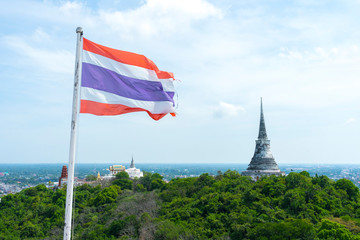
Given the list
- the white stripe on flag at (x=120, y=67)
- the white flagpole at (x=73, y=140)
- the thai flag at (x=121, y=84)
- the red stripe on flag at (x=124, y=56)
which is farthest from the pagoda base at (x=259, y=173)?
the white flagpole at (x=73, y=140)

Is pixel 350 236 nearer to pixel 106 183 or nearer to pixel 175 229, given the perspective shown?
pixel 175 229

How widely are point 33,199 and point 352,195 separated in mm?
46229

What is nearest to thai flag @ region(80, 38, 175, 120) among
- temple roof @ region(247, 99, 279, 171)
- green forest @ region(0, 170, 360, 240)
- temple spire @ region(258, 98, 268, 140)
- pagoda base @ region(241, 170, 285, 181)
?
green forest @ region(0, 170, 360, 240)

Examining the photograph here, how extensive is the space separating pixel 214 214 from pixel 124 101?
85.3 feet

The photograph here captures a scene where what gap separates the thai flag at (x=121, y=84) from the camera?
1111cm

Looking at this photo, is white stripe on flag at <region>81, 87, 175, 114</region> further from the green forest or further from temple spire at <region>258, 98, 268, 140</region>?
temple spire at <region>258, 98, 268, 140</region>

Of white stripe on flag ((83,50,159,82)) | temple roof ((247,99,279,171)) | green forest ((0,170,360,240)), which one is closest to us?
white stripe on flag ((83,50,159,82))

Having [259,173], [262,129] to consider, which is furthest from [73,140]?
[262,129]

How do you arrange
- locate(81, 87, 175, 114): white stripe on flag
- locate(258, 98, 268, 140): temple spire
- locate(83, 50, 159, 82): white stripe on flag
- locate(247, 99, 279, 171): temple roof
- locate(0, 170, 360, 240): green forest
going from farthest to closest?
locate(258, 98, 268, 140): temple spire, locate(247, 99, 279, 171): temple roof, locate(0, 170, 360, 240): green forest, locate(83, 50, 159, 82): white stripe on flag, locate(81, 87, 175, 114): white stripe on flag

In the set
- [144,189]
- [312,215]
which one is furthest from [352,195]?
[144,189]

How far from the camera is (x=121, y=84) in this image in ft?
39.2

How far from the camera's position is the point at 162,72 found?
1344 cm

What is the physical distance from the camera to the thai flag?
437 inches

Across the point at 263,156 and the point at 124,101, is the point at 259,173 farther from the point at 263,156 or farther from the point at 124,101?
the point at 124,101
